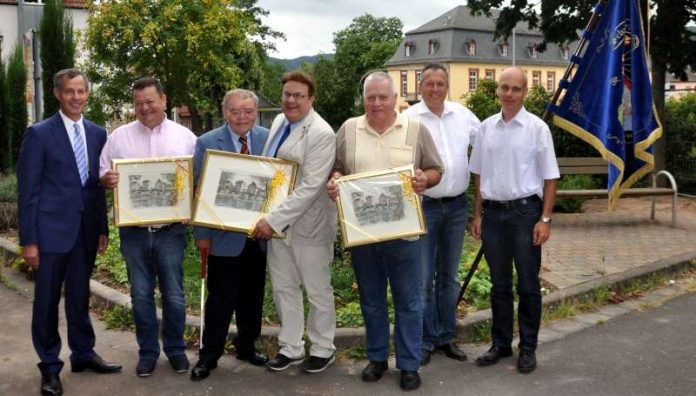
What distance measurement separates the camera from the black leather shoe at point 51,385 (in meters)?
4.86

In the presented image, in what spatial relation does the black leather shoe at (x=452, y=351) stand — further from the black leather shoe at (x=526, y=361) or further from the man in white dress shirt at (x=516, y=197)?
the black leather shoe at (x=526, y=361)

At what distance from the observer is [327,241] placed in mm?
5156

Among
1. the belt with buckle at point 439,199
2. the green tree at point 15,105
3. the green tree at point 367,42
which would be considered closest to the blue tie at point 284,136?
the belt with buckle at point 439,199

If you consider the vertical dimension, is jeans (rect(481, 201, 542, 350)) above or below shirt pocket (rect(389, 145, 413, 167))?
below

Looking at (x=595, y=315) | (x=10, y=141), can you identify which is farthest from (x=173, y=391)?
(x=10, y=141)

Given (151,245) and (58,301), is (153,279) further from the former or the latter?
(58,301)

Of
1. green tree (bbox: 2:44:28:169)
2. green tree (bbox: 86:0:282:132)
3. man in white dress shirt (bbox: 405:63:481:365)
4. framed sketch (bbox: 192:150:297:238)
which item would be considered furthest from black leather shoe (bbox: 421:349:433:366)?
green tree (bbox: 86:0:282:132)

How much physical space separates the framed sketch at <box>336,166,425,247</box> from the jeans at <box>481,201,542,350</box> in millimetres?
833

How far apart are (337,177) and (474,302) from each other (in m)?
2.57

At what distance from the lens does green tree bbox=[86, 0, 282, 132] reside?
890 inches

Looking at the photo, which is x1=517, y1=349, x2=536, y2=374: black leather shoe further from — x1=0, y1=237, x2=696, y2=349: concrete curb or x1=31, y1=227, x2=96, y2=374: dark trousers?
x1=31, y1=227, x2=96, y2=374: dark trousers

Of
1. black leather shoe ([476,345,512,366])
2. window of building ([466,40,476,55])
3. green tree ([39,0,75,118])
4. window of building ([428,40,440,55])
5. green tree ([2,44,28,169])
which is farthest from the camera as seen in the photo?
window of building ([428,40,440,55])

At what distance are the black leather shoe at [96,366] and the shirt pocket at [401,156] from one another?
8.44ft

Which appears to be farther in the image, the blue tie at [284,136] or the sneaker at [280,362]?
the sneaker at [280,362]
